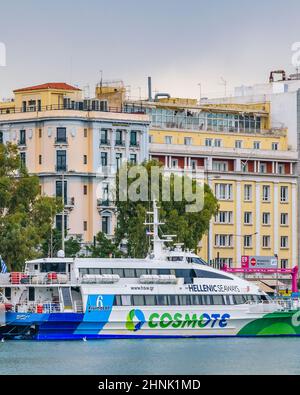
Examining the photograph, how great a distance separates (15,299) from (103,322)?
537 centimetres

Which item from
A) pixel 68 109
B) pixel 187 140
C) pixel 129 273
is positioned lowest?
pixel 129 273

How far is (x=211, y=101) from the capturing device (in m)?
177

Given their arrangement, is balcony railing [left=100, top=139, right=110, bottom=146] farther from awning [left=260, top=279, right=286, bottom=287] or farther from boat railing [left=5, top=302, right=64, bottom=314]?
boat railing [left=5, top=302, right=64, bottom=314]

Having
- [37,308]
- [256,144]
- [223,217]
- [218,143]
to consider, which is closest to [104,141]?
[218,143]

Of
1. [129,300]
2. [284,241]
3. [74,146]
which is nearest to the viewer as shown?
[129,300]

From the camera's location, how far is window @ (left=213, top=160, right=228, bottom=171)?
16650 cm

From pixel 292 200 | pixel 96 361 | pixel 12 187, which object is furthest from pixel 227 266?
pixel 96 361

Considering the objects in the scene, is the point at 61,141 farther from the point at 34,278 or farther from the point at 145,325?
the point at 145,325

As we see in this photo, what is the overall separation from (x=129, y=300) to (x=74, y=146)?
41925mm

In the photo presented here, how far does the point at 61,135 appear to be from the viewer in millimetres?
155750

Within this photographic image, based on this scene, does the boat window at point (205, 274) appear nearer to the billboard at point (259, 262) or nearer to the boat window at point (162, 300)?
the boat window at point (162, 300)

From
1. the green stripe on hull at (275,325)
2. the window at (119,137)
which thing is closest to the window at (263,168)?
the window at (119,137)

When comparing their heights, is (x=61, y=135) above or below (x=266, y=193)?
above

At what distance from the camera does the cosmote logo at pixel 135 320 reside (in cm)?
11531
